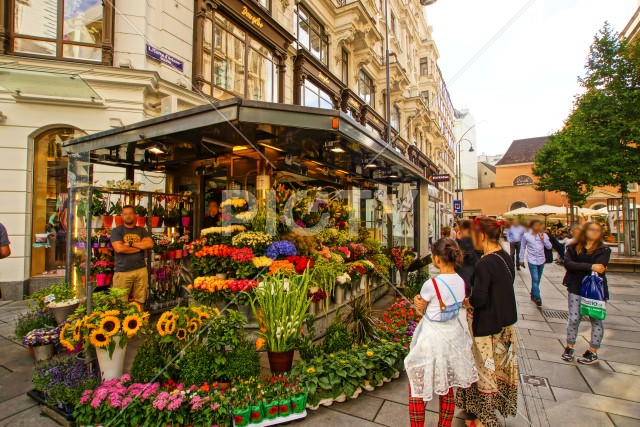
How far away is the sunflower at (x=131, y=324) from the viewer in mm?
3604

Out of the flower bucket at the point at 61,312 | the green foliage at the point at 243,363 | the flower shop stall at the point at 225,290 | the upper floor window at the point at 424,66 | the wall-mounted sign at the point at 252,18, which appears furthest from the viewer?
the upper floor window at the point at 424,66

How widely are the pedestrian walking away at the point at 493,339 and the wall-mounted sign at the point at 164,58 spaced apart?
9.62 m

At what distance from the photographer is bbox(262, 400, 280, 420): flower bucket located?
10.3 ft

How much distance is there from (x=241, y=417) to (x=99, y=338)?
174cm

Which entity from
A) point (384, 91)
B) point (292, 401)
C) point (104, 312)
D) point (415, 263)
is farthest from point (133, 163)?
point (384, 91)

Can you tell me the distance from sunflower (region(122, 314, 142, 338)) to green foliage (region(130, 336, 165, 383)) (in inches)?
8.7

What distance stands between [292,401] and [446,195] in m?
46.8

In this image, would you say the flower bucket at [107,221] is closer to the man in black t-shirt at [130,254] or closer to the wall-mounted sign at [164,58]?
the man in black t-shirt at [130,254]

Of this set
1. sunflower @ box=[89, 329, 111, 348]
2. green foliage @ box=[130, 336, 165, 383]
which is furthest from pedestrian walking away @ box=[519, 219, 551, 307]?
sunflower @ box=[89, 329, 111, 348]

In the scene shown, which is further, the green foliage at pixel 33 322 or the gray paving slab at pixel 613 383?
the green foliage at pixel 33 322

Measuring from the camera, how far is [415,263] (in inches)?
340

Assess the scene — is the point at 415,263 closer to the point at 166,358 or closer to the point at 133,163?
the point at 166,358

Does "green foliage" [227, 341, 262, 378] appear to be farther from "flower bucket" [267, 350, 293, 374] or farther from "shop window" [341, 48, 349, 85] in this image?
"shop window" [341, 48, 349, 85]

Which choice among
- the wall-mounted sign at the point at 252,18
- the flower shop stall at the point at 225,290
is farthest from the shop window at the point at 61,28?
the wall-mounted sign at the point at 252,18
